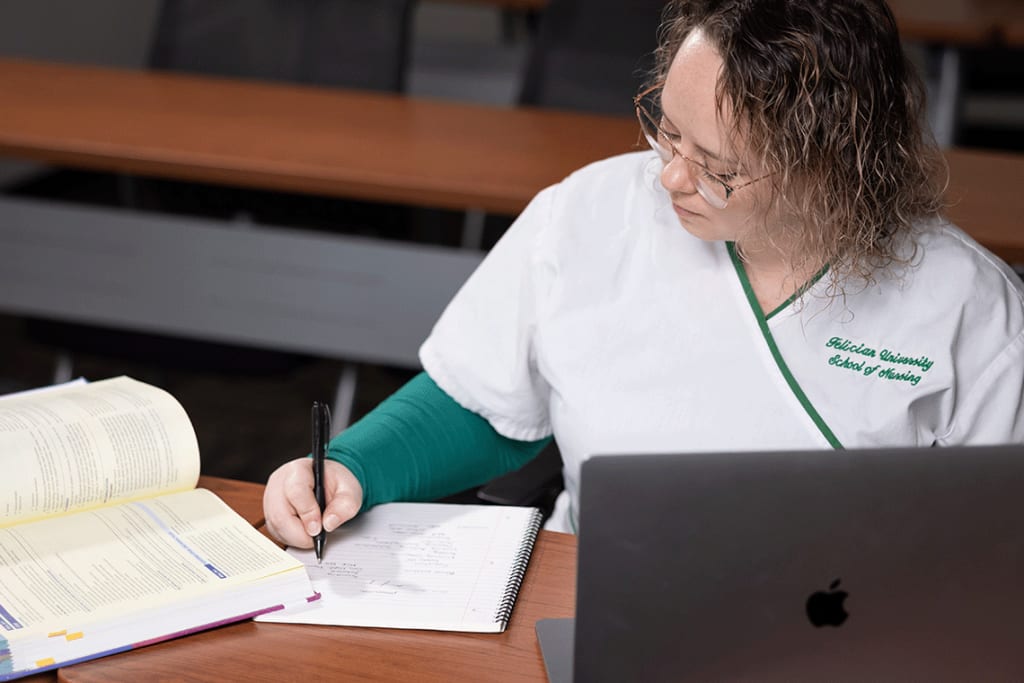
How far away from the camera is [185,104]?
2.31 meters

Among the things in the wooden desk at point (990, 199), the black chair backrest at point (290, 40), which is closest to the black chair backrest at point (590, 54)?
the black chair backrest at point (290, 40)

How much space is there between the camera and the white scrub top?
1131 millimetres

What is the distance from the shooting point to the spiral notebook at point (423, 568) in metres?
0.97

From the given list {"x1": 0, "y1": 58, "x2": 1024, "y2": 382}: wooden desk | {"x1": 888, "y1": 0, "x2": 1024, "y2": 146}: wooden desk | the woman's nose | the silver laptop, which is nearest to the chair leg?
{"x1": 0, "y1": 58, "x2": 1024, "y2": 382}: wooden desk

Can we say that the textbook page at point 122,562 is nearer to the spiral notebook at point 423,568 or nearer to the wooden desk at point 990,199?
the spiral notebook at point 423,568

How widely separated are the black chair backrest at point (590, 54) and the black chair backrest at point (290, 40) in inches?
13.3

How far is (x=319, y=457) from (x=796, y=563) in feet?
1.53

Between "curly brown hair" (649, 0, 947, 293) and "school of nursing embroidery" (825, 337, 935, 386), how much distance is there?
8 centimetres

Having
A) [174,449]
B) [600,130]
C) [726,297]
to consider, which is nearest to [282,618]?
[174,449]

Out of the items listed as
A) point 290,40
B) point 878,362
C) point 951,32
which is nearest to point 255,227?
point 290,40

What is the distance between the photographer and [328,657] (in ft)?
3.03

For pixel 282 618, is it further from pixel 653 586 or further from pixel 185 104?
pixel 185 104

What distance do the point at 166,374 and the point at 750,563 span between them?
247 centimetres

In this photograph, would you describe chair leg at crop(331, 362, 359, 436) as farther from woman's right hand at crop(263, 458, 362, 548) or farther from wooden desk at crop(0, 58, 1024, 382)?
woman's right hand at crop(263, 458, 362, 548)
